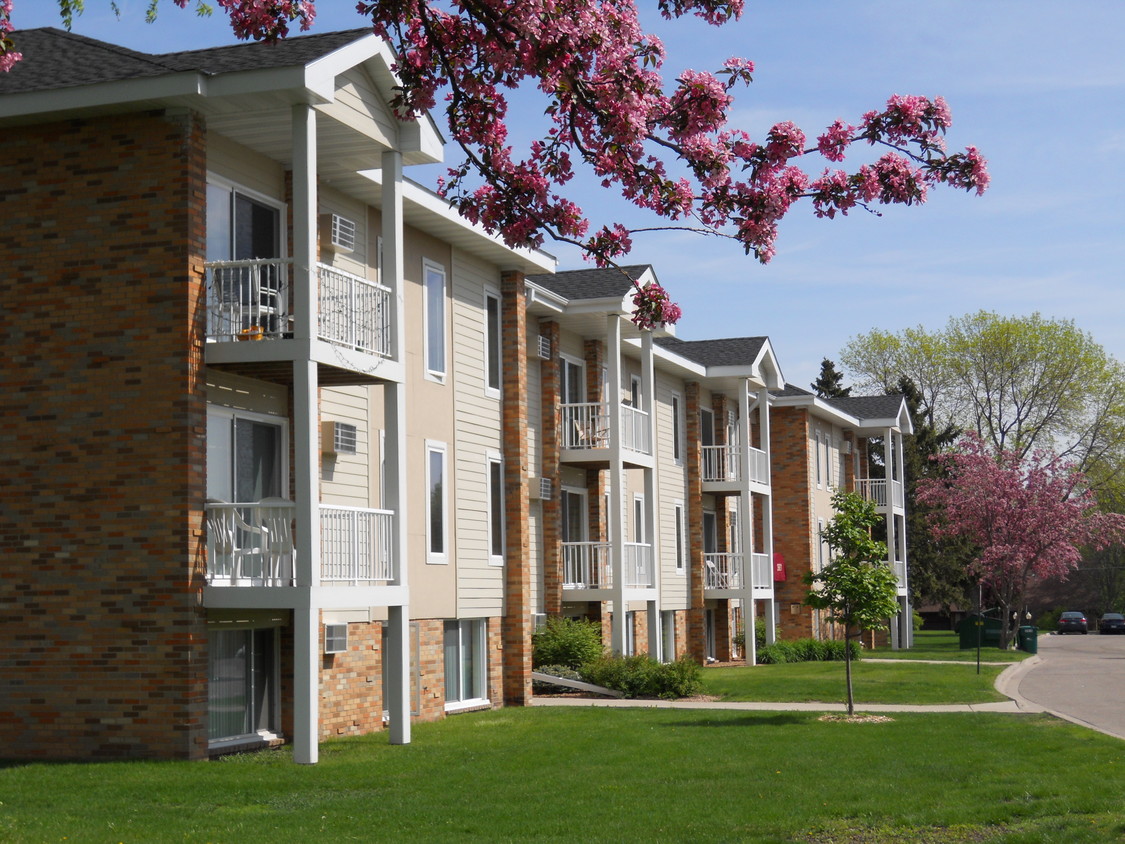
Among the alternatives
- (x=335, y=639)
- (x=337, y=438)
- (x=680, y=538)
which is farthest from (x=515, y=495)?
(x=680, y=538)

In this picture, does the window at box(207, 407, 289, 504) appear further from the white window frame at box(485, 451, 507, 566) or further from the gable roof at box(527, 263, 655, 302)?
the gable roof at box(527, 263, 655, 302)

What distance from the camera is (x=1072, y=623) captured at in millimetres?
80938

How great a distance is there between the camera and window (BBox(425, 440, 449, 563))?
22234 millimetres

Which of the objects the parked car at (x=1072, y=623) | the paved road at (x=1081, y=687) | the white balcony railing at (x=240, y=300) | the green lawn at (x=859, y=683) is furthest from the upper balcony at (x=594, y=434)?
the parked car at (x=1072, y=623)

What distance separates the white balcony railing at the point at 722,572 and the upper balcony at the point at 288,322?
21288 millimetres

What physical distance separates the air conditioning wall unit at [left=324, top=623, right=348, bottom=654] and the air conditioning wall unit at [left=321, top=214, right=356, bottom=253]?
5.04 meters

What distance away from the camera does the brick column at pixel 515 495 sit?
2461cm

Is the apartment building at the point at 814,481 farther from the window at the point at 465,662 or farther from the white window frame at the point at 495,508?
the window at the point at 465,662

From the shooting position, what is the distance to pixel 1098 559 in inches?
3725

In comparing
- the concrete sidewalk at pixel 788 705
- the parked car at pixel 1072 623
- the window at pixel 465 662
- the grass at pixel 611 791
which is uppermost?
the window at pixel 465 662

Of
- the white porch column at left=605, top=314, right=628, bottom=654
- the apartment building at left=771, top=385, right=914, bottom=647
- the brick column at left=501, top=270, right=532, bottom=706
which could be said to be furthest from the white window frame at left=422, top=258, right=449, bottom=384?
the apartment building at left=771, top=385, right=914, bottom=647

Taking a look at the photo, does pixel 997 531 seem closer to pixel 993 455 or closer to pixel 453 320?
pixel 993 455

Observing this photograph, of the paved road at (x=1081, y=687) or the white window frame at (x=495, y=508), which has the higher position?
the white window frame at (x=495, y=508)

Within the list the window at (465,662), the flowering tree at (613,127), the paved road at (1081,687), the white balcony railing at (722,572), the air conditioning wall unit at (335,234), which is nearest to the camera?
the flowering tree at (613,127)
